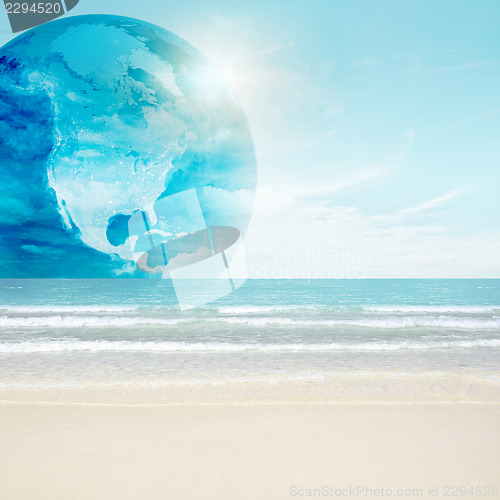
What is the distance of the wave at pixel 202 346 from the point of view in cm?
1016

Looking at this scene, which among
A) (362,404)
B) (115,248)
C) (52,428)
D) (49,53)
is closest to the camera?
(52,428)

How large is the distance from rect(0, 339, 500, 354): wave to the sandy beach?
495 centimetres

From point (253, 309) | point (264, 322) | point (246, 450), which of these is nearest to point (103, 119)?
point (246, 450)

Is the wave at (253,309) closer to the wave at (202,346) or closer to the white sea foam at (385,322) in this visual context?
the white sea foam at (385,322)

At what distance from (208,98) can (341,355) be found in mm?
7120

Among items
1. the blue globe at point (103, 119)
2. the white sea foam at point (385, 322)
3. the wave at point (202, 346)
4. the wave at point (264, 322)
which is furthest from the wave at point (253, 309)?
the blue globe at point (103, 119)

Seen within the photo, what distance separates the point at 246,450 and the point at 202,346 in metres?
7.04

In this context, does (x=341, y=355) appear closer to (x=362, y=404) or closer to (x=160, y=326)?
(x=362, y=404)

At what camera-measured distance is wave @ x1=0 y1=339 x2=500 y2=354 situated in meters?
10.2

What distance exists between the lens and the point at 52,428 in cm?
452

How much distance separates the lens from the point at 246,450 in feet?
12.9

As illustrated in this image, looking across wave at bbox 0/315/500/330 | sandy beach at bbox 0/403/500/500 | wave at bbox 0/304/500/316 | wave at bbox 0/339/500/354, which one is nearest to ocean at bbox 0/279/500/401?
wave at bbox 0/339/500/354

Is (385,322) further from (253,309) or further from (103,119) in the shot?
(103,119)

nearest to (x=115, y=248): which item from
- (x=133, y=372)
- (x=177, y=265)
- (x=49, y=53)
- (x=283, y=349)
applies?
(x=177, y=265)
